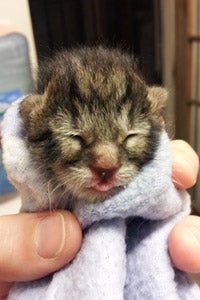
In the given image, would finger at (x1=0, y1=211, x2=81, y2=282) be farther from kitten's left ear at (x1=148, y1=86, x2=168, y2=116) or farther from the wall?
the wall

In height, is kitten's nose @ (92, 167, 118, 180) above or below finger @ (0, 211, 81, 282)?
above

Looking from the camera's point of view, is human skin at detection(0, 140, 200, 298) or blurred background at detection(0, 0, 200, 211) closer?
human skin at detection(0, 140, 200, 298)

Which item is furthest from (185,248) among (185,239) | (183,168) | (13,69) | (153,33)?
(153,33)

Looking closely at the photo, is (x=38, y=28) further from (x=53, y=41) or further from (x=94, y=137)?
(x=94, y=137)

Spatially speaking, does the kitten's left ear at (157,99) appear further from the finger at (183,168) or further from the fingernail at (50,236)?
the fingernail at (50,236)

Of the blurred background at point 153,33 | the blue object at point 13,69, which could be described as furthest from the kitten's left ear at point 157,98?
the blurred background at point 153,33

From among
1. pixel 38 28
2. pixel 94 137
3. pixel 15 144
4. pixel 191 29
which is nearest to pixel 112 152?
pixel 94 137

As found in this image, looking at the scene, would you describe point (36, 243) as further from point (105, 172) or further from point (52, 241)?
point (105, 172)

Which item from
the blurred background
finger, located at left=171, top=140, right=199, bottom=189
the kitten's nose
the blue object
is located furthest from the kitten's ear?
the blurred background
